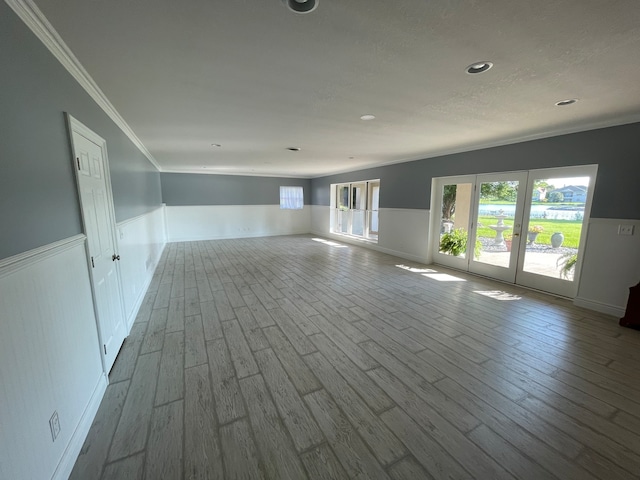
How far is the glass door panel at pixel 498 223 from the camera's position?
165 inches

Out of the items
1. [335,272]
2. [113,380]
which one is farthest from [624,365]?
[113,380]

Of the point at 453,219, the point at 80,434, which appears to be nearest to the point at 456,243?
the point at 453,219

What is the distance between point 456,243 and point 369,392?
14.0 feet

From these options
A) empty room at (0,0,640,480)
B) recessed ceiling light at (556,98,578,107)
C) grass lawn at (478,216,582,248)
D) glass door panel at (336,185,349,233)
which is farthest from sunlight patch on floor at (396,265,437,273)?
glass door panel at (336,185,349,233)

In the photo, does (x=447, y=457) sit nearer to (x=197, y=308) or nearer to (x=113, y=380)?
→ (x=113, y=380)

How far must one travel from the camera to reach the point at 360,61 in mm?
1766

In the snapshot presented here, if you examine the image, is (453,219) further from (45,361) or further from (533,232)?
(45,361)

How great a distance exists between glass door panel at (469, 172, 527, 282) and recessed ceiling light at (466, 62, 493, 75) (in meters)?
2.96

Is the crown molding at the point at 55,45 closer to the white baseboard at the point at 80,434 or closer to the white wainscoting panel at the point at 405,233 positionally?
the white baseboard at the point at 80,434

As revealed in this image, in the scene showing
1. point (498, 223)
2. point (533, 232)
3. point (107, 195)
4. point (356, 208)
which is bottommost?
point (533, 232)

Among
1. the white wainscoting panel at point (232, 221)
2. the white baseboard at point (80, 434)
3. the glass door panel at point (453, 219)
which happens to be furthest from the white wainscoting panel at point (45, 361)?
the white wainscoting panel at point (232, 221)

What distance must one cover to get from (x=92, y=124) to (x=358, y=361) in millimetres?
3098

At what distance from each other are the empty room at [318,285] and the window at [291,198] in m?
6.08

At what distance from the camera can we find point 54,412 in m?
1.30
